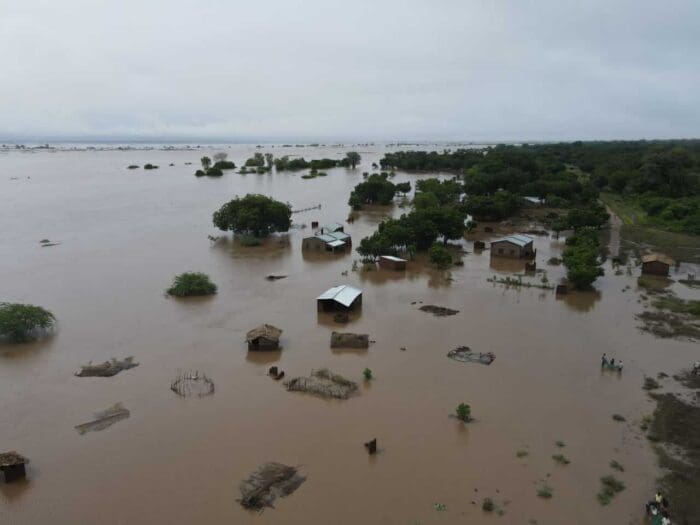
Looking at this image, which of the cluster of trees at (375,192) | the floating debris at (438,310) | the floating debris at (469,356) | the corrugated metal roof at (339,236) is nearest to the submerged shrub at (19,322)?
the floating debris at (438,310)

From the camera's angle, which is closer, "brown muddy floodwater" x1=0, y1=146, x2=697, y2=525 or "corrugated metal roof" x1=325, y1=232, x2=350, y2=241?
"brown muddy floodwater" x1=0, y1=146, x2=697, y2=525

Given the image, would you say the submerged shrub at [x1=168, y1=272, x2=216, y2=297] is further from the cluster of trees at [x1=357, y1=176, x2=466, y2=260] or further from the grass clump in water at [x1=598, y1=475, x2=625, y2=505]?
the grass clump in water at [x1=598, y1=475, x2=625, y2=505]

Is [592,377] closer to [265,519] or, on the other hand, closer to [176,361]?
A: [265,519]

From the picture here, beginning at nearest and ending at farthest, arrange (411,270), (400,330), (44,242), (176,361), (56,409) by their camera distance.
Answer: (56,409), (176,361), (400,330), (411,270), (44,242)

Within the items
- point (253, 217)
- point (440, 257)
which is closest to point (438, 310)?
point (440, 257)

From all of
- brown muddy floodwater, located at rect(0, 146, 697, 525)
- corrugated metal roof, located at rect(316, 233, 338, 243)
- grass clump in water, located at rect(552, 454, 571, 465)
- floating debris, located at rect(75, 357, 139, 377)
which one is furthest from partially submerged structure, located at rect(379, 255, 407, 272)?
grass clump in water, located at rect(552, 454, 571, 465)

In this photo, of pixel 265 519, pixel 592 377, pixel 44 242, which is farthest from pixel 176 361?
pixel 44 242
